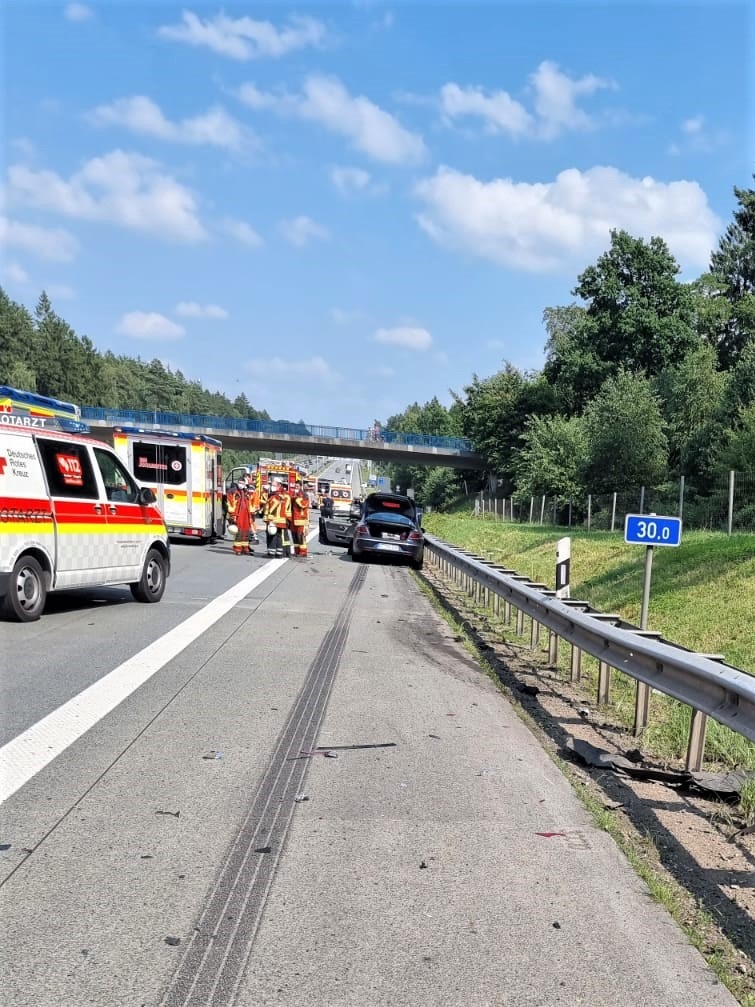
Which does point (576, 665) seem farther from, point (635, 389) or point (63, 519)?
point (635, 389)

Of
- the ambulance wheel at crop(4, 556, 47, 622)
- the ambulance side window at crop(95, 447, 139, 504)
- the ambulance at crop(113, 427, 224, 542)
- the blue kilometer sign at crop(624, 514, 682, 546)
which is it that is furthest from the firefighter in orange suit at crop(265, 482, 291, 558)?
the blue kilometer sign at crop(624, 514, 682, 546)

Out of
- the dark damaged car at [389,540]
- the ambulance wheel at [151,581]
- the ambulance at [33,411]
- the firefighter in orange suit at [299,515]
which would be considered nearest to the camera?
the ambulance at [33,411]

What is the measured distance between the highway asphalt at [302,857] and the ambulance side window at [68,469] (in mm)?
2932

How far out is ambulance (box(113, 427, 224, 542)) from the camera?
23016mm

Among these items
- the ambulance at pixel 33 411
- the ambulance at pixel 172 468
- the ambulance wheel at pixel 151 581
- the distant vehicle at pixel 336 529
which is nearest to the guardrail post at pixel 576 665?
the ambulance wheel at pixel 151 581

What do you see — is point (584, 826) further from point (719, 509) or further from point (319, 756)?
point (719, 509)

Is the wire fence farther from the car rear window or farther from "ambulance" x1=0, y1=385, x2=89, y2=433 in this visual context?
"ambulance" x1=0, y1=385, x2=89, y2=433

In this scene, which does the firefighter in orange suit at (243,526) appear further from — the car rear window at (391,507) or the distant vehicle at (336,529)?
the distant vehicle at (336,529)

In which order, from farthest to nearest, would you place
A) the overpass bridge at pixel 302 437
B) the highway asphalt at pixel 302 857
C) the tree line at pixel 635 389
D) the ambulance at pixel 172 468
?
the overpass bridge at pixel 302 437
the tree line at pixel 635 389
the ambulance at pixel 172 468
the highway asphalt at pixel 302 857

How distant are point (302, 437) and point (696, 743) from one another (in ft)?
223

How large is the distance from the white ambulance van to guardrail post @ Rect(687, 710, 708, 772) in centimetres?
698

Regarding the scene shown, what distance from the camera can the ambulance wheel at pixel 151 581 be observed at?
12.1 m

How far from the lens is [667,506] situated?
3075 centimetres

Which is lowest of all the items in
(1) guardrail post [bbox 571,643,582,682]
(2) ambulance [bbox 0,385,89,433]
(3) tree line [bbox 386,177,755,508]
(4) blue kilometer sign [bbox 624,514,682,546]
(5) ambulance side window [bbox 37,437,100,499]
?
(1) guardrail post [bbox 571,643,582,682]
